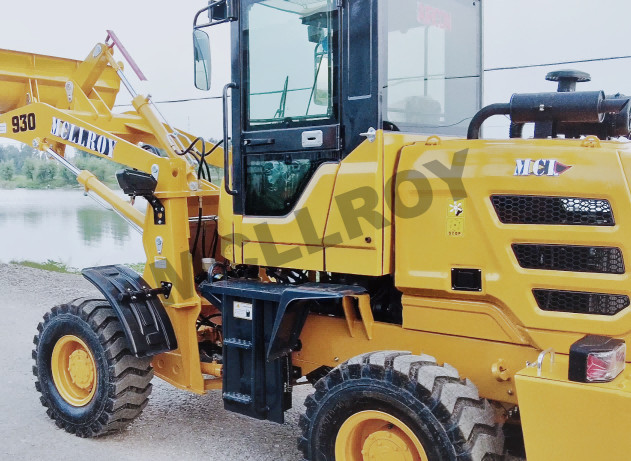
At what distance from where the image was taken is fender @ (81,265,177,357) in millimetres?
4344

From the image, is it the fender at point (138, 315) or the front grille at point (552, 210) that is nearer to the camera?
the front grille at point (552, 210)

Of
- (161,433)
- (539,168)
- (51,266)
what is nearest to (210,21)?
(539,168)

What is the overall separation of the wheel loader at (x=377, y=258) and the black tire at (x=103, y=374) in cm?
1

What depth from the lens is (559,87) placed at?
3.46m

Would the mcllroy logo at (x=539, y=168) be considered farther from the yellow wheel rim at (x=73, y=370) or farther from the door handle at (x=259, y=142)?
the yellow wheel rim at (x=73, y=370)

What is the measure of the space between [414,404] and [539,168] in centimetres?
117

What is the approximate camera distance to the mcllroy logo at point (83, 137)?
16.0ft

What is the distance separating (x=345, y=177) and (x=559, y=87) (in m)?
1.14

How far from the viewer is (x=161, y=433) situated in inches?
183

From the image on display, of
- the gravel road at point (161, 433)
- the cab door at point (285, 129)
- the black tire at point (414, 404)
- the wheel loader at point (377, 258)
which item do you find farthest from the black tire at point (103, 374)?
the black tire at point (414, 404)

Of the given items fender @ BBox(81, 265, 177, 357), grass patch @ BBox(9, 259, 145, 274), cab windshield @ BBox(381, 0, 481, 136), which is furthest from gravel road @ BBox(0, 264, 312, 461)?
grass patch @ BBox(9, 259, 145, 274)

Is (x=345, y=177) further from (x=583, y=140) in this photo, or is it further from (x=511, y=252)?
(x=583, y=140)

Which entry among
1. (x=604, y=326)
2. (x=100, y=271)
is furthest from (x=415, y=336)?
(x=100, y=271)

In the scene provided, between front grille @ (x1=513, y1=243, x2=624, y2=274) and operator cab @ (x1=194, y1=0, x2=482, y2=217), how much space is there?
0.93 meters
